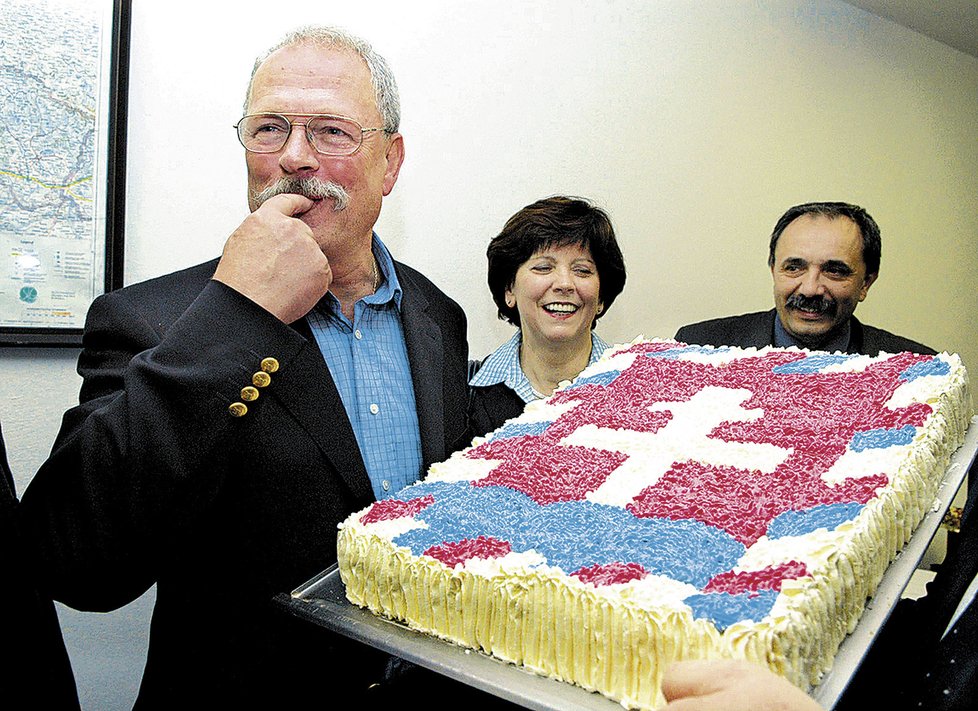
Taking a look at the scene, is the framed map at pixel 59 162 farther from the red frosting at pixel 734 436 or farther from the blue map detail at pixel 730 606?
the blue map detail at pixel 730 606

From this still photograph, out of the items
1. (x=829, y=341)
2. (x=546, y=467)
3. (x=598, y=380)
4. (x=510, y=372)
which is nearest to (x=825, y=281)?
(x=829, y=341)

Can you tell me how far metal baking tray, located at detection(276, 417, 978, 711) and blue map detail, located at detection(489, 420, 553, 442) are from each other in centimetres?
35

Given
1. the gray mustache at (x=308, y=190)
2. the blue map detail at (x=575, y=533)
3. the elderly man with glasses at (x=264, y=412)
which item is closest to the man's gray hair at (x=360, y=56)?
the elderly man with glasses at (x=264, y=412)

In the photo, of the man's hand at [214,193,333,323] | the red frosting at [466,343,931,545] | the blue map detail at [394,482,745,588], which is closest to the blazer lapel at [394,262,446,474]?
the red frosting at [466,343,931,545]

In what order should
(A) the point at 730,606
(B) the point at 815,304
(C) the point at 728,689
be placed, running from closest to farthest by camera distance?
1. (C) the point at 728,689
2. (A) the point at 730,606
3. (B) the point at 815,304

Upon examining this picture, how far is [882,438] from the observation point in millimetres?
1151

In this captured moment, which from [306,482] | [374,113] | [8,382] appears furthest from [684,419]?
[8,382]

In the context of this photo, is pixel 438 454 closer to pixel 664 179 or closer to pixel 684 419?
pixel 684 419

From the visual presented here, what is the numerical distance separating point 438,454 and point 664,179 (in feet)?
6.79

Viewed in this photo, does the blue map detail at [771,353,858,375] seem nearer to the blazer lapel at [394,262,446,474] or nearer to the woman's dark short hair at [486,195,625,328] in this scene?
the blazer lapel at [394,262,446,474]

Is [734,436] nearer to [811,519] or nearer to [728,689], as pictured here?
[811,519]

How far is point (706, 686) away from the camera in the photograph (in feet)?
2.21

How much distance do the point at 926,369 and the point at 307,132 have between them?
3.52 ft

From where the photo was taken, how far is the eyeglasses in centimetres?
125
